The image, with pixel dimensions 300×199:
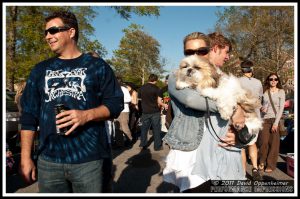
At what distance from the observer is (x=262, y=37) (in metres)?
26.7

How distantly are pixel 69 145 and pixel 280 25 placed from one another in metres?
25.0

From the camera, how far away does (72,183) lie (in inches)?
93.7

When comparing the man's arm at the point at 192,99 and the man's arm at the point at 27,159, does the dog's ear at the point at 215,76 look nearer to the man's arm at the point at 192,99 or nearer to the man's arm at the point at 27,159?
the man's arm at the point at 192,99

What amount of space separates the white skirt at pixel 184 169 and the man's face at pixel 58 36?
1197mm

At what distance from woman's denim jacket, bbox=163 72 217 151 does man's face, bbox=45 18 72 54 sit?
2.92ft

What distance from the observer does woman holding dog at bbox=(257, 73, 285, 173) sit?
6520 mm

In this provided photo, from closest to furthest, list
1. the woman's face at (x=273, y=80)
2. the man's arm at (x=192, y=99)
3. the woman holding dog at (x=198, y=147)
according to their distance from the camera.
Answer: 1. the man's arm at (x=192, y=99)
2. the woman holding dog at (x=198, y=147)
3. the woman's face at (x=273, y=80)

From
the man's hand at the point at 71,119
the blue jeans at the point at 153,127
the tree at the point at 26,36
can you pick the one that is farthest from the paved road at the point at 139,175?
the tree at the point at 26,36

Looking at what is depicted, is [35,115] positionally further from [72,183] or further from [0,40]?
[0,40]

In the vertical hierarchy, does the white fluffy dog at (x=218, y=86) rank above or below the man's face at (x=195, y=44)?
below

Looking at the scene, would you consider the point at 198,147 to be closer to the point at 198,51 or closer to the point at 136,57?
the point at 198,51

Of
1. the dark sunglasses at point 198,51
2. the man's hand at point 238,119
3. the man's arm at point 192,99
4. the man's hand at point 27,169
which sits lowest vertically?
the man's hand at point 27,169

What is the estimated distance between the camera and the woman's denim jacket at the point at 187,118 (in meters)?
2.32

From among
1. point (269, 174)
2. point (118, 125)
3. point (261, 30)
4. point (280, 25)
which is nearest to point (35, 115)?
point (269, 174)
